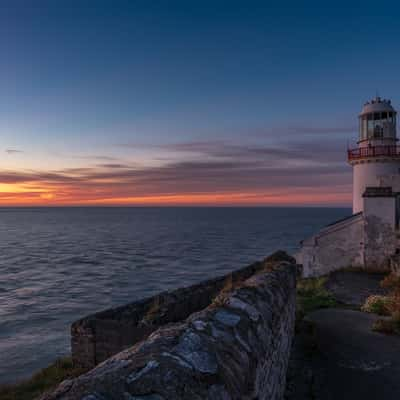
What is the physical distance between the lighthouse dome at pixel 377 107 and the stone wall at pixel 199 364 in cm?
2484

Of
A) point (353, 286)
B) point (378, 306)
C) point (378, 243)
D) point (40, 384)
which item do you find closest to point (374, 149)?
point (378, 243)

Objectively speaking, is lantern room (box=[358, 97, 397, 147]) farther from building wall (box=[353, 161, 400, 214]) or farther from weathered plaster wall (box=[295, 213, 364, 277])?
weathered plaster wall (box=[295, 213, 364, 277])

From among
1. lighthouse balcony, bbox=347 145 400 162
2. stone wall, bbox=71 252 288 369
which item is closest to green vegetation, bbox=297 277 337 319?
stone wall, bbox=71 252 288 369

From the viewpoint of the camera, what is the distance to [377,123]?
25.0 metres

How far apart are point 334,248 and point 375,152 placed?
24.3 ft

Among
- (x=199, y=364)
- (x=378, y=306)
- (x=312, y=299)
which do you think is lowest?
(x=312, y=299)

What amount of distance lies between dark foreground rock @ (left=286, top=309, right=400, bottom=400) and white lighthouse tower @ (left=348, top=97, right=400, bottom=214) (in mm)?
16279

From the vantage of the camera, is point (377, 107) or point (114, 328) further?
point (377, 107)

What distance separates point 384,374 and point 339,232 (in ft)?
52.7

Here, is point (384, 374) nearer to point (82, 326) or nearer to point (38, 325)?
point (82, 326)

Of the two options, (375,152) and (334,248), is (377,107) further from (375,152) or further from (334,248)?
(334,248)

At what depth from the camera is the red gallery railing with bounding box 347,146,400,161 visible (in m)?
23.4

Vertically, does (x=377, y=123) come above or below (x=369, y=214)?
above

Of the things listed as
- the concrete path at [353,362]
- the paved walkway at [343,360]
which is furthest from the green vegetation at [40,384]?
the concrete path at [353,362]
